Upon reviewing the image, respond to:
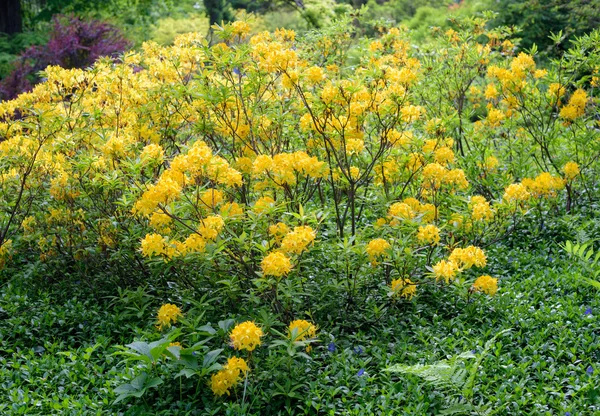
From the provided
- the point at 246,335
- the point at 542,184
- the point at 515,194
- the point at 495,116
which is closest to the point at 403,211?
the point at 515,194

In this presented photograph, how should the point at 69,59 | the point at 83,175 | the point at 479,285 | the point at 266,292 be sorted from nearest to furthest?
the point at 266,292 < the point at 479,285 < the point at 83,175 < the point at 69,59

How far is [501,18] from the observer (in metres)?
10.6

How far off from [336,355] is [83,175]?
1816mm

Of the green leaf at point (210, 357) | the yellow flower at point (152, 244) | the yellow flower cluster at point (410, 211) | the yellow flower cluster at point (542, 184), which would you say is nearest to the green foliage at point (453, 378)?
the green leaf at point (210, 357)

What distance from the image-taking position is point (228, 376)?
2830mm

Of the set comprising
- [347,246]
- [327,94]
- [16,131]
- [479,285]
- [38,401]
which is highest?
Answer: [327,94]

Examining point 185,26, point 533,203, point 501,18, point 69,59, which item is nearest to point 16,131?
point 533,203

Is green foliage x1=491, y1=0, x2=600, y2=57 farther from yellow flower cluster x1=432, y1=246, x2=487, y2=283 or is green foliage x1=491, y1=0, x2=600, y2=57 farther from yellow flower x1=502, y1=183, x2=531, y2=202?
yellow flower cluster x1=432, y1=246, x2=487, y2=283

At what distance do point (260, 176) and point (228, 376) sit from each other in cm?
119

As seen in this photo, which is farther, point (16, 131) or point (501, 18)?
point (501, 18)

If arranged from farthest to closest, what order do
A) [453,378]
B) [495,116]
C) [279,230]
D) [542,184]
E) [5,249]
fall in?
[495,116] → [5,249] → [542,184] → [279,230] → [453,378]

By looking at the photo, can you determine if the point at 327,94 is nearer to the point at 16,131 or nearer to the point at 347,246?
the point at 347,246

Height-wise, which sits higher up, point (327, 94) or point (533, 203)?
point (327, 94)

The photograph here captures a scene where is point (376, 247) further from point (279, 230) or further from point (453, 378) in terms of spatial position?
point (453, 378)
